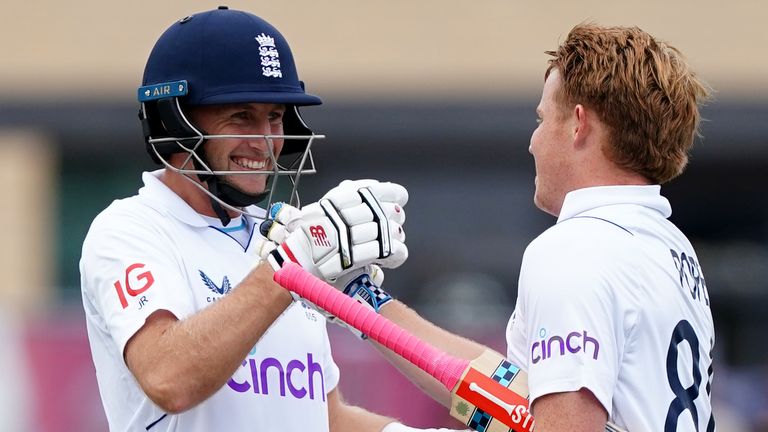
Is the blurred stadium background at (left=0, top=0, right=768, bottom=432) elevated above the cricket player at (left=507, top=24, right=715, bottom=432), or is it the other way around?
the cricket player at (left=507, top=24, right=715, bottom=432)

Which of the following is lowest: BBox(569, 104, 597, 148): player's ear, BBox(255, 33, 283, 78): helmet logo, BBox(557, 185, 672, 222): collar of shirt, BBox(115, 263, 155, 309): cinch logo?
BBox(115, 263, 155, 309): cinch logo

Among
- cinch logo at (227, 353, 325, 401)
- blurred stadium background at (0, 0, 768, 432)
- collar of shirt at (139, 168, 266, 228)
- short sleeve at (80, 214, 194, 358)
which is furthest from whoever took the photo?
blurred stadium background at (0, 0, 768, 432)

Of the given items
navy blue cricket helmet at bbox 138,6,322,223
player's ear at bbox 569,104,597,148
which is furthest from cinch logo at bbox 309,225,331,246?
player's ear at bbox 569,104,597,148

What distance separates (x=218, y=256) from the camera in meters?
4.04

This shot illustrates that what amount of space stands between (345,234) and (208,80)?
30.9 inches

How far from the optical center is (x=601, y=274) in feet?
10.8

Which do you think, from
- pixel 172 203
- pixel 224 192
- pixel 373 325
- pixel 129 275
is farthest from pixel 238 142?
pixel 373 325

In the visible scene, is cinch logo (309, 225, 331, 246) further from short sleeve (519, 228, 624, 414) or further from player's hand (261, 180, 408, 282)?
short sleeve (519, 228, 624, 414)

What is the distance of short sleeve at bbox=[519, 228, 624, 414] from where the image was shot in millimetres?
3240

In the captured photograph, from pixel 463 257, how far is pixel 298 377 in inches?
507

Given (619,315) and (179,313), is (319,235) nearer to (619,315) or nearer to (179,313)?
(179,313)

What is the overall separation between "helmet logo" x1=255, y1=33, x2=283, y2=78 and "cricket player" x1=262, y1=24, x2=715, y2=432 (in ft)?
2.80

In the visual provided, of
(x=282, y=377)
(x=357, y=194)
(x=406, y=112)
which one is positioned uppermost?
(x=357, y=194)

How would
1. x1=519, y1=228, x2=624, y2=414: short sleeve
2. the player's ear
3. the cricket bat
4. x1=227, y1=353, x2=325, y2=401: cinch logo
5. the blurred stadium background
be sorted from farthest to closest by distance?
the blurred stadium background < x1=227, y1=353, x2=325, y2=401: cinch logo < the player's ear < the cricket bat < x1=519, y1=228, x2=624, y2=414: short sleeve
